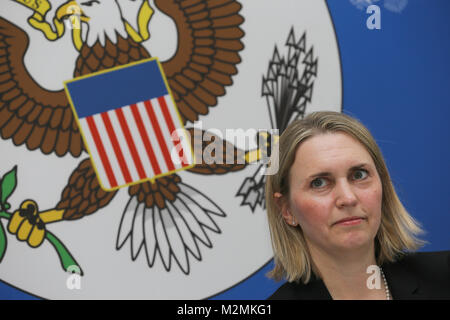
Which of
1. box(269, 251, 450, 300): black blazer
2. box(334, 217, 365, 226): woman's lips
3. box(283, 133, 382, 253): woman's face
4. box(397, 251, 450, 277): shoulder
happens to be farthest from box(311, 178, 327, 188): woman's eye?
box(397, 251, 450, 277): shoulder

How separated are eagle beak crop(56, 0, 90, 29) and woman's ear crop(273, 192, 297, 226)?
1341mm

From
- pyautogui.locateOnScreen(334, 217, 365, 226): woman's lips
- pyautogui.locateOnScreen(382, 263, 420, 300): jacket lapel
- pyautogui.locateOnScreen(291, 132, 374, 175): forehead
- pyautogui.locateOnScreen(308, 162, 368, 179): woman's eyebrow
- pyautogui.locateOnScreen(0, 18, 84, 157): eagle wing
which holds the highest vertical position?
pyautogui.locateOnScreen(0, 18, 84, 157): eagle wing

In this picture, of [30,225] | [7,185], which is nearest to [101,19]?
[7,185]

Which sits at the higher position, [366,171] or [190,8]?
[190,8]

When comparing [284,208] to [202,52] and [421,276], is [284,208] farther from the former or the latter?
[202,52]

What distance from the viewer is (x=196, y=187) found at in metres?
2.00

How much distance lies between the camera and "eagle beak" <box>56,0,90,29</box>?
200 centimetres

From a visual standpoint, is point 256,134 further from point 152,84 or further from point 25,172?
point 25,172

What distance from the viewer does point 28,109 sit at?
1990mm

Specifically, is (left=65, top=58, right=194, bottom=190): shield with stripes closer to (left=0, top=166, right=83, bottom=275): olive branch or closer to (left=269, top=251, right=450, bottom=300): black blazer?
(left=0, top=166, right=83, bottom=275): olive branch
